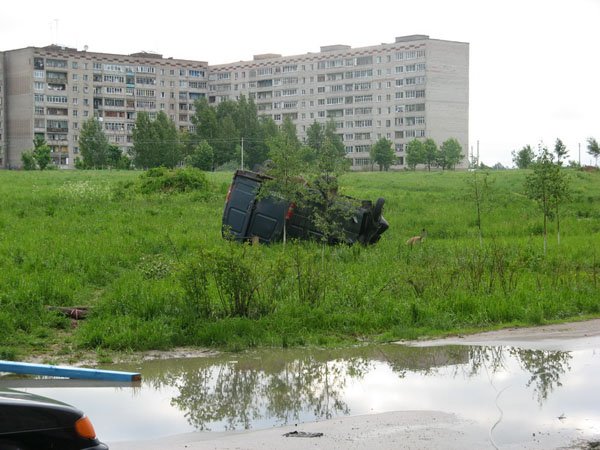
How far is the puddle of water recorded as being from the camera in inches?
303

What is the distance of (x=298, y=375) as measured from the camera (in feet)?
31.9

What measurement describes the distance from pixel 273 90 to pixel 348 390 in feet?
493

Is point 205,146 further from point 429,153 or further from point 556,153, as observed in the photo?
point 556,153

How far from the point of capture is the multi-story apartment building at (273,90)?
5482 inches

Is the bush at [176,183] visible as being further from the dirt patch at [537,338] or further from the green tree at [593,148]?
the green tree at [593,148]

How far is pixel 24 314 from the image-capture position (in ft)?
40.3

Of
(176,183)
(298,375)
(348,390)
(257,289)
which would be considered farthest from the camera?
(176,183)

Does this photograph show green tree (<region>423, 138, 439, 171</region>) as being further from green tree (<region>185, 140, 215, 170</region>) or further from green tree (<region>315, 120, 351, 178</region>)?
green tree (<region>315, 120, 351, 178</region>)

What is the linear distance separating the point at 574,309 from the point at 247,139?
99.8 meters

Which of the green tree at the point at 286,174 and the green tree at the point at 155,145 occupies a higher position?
the green tree at the point at 155,145

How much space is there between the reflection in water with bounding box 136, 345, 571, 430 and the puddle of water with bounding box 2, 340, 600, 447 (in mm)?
12

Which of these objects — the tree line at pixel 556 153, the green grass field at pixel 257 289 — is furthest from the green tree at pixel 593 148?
the green grass field at pixel 257 289

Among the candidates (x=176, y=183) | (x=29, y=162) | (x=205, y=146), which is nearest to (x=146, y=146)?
(x=205, y=146)

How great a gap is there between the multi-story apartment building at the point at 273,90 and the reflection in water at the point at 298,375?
406 feet
